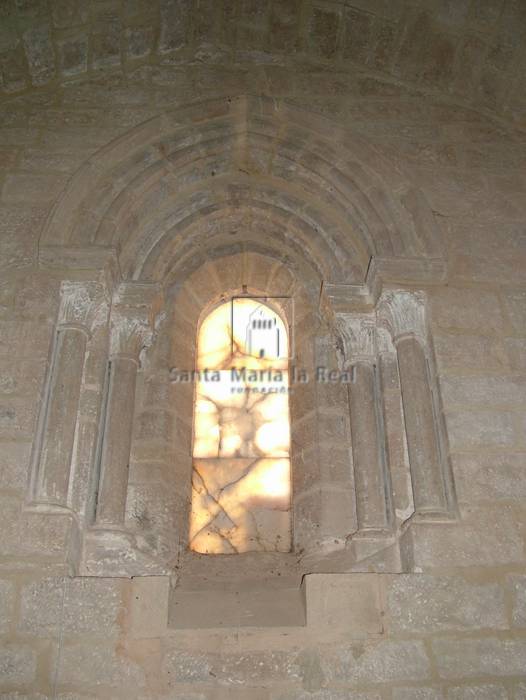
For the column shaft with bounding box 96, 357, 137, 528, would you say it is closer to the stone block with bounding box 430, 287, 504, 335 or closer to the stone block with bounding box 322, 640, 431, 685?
the stone block with bounding box 322, 640, 431, 685

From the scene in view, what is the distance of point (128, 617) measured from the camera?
118 inches

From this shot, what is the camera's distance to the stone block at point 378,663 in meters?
2.92

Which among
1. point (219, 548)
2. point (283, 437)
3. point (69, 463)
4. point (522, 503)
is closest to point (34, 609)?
point (69, 463)

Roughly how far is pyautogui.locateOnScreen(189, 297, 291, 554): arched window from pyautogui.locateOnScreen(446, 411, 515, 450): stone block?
1.13 metres

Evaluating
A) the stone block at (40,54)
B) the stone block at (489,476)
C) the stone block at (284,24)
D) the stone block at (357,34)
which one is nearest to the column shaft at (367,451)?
the stone block at (489,476)

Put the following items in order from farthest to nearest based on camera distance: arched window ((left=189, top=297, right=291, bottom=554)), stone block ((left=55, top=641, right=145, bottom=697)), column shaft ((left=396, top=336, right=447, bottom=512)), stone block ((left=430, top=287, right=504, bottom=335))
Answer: arched window ((left=189, top=297, right=291, bottom=554)) < stone block ((left=430, top=287, right=504, bottom=335)) < column shaft ((left=396, top=336, right=447, bottom=512)) < stone block ((left=55, top=641, right=145, bottom=697))

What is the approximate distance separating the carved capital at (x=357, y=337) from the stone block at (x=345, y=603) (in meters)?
1.42

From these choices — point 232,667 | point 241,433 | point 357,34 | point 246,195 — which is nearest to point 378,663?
point 232,667

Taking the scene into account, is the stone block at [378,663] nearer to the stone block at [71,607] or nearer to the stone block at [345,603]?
the stone block at [345,603]

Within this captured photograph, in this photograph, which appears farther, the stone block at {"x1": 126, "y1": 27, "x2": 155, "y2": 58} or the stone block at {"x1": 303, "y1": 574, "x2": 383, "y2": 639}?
the stone block at {"x1": 126, "y1": 27, "x2": 155, "y2": 58}

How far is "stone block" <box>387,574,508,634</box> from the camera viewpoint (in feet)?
9.97

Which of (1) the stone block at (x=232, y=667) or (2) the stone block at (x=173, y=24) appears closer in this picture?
(1) the stone block at (x=232, y=667)

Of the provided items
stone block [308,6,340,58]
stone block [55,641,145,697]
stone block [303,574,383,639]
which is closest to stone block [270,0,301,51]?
stone block [308,6,340,58]

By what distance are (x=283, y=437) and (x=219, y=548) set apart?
815mm
